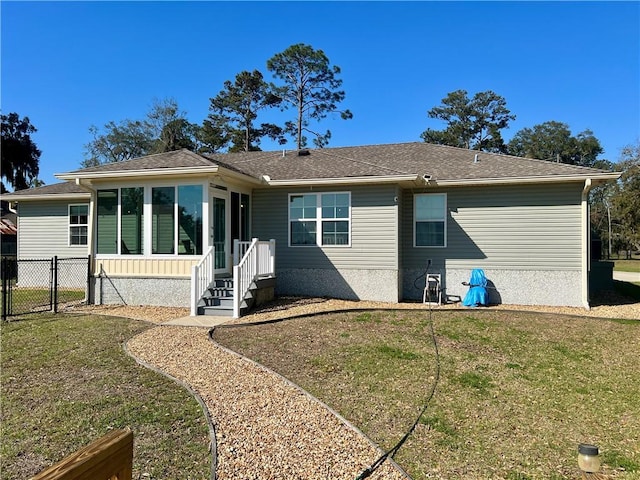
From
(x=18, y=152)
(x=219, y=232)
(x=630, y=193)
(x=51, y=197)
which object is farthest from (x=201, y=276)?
(x=630, y=193)

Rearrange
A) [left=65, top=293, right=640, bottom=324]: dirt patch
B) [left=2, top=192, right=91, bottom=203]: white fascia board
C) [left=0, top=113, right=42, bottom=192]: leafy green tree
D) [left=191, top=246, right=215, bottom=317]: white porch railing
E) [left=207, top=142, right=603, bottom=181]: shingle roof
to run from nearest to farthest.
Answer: [left=65, top=293, right=640, bottom=324]: dirt patch → [left=191, top=246, right=215, bottom=317]: white porch railing → [left=207, top=142, right=603, bottom=181]: shingle roof → [left=2, top=192, right=91, bottom=203]: white fascia board → [left=0, top=113, right=42, bottom=192]: leafy green tree

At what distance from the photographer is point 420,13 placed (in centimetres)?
1202

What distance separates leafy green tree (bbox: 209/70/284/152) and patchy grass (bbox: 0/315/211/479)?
28.2 m

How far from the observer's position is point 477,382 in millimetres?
5316

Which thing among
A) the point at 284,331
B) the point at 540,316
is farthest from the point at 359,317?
the point at 540,316

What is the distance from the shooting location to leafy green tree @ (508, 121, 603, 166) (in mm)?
50406

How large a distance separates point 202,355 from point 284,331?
1776 millimetres

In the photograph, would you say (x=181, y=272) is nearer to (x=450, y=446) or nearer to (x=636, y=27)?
(x=450, y=446)

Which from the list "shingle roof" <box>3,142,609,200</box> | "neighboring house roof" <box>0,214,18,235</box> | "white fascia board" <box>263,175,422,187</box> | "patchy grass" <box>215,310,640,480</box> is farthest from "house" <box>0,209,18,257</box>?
"patchy grass" <box>215,310,640,480</box>

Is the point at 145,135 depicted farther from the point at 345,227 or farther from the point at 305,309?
the point at 305,309

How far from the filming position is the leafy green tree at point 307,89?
32.1m

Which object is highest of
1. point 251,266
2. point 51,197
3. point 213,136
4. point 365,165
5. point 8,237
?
point 213,136

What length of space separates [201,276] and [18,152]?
30.9 meters

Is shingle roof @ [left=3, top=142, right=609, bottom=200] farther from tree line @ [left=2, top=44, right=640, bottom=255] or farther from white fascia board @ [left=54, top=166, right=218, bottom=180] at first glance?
tree line @ [left=2, top=44, right=640, bottom=255]
